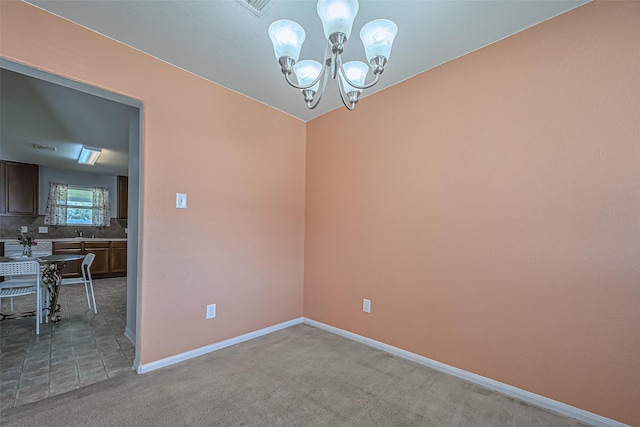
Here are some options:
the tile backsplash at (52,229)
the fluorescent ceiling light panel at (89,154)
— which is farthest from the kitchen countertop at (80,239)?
the fluorescent ceiling light panel at (89,154)

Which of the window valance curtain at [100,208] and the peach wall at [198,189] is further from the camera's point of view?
the window valance curtain at [100,208]

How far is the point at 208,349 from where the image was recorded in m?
2.40

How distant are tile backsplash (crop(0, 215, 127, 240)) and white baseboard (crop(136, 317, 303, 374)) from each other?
18.1 feet

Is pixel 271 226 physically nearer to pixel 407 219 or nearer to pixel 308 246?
pixel 308 246

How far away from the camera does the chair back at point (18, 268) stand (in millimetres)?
2619

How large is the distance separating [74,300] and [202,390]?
12.0ft

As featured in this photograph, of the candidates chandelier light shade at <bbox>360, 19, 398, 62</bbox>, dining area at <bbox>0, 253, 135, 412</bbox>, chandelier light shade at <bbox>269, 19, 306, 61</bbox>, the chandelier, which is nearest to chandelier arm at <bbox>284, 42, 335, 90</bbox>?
the chandelier

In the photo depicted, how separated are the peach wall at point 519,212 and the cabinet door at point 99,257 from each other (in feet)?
19.0

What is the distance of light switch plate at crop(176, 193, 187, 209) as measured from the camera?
2.25 metres

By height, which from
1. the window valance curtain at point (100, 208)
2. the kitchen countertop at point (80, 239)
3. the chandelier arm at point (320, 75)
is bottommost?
the kitchen countertop at point (80, 239)

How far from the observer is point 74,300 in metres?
4.08

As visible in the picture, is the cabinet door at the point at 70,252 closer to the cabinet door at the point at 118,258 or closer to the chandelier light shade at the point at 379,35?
the cabinet door at the point at 118,258

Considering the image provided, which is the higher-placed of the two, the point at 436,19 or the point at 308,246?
the point at 436,19

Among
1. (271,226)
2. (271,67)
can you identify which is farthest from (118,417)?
(271,67)
